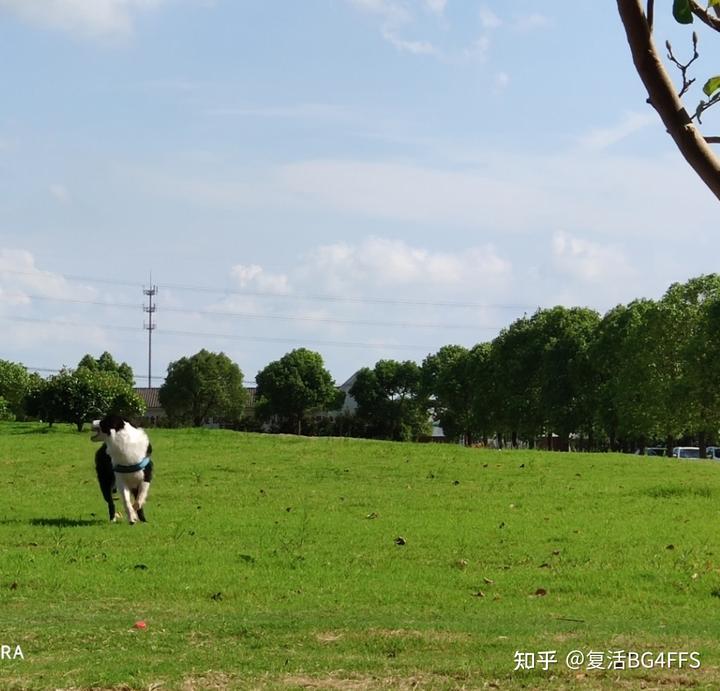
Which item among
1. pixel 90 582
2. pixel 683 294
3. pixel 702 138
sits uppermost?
pixel 683 294

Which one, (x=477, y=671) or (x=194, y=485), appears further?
(x=194, y=485)

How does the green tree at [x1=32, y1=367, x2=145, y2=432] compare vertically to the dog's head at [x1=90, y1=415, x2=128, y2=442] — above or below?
above

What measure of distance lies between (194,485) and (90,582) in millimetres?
12739

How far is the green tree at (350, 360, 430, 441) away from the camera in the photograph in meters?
118

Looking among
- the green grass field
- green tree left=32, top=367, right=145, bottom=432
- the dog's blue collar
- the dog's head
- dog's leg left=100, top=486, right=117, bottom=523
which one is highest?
green tree left=32, top=367, right=145, bottom=432

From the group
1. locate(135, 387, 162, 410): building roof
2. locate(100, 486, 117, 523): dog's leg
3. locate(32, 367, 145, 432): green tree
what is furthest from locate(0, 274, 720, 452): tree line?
locate(100, 486, 117, 523): dog's leg

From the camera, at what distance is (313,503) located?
2288cm

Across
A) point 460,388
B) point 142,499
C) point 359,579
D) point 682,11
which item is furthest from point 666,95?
point 460,388

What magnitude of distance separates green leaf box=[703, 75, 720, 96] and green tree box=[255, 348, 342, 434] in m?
110

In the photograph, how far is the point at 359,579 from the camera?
14.3 m

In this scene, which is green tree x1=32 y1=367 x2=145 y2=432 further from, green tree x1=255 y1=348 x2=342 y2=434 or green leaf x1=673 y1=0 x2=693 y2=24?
green tree x1=255 y1=348 x2=342 y2=434

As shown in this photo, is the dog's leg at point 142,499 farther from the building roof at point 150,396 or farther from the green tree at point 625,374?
the building roof at point 150,396

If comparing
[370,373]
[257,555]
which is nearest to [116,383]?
[257,555]

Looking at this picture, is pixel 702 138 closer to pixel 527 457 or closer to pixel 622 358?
pixel 527 457
